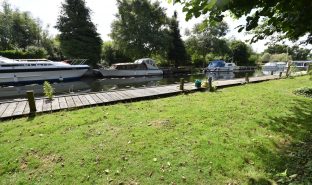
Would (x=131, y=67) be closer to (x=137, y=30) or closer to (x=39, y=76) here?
(x=137, y=30)

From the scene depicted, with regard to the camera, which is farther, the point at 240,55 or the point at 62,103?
the point at 240,55

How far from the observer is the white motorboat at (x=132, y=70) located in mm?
30828

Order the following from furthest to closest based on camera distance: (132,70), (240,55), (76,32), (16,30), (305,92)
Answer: (240,55)
(16,30)
(76,32)
(132,70)
(305,92)

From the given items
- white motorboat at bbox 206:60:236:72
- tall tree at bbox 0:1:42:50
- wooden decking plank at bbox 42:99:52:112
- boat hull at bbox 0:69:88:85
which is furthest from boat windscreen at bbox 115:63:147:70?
tall tree at bbox 0:1:42:50

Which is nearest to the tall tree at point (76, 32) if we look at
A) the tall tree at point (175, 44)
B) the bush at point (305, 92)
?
the tall tree at point (175, 44)

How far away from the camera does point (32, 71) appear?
24.0m

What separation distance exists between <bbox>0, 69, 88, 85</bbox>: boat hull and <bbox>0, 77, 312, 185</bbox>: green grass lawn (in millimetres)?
17843

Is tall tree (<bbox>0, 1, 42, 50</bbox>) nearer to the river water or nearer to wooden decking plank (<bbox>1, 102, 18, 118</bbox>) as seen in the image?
the river water

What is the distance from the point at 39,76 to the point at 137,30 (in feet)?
54.5

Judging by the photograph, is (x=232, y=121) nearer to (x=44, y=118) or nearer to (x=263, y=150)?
(x=263, y=150)

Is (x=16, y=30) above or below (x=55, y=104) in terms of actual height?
above

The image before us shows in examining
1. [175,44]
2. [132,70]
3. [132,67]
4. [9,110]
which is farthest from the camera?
[175,44]

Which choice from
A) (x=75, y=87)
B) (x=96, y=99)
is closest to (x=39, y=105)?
(x=96, y=99)

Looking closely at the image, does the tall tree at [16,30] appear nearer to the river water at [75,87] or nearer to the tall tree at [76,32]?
the tall tree at [76,32]
